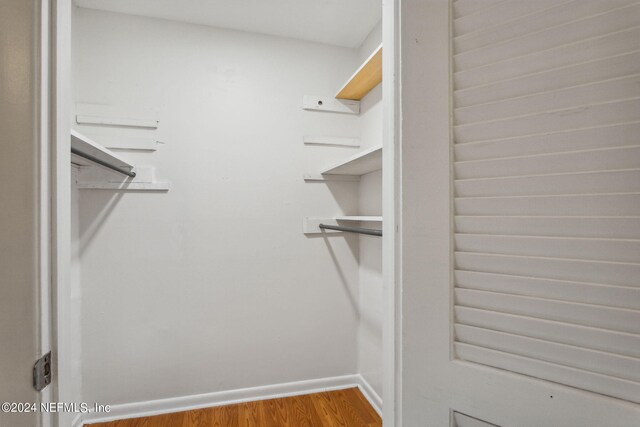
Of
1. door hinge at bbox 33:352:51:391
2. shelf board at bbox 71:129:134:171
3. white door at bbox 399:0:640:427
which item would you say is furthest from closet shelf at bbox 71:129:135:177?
white door at bbox 399:0:640:427

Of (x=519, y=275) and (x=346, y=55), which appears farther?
(x=346, y=55)

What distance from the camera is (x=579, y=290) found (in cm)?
50

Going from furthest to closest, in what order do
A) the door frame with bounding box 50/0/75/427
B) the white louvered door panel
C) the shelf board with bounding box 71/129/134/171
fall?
the shelf board with bounding box 71/129/134/171, the door frame with bounding box 50/0/75/427, the white louvered door panel

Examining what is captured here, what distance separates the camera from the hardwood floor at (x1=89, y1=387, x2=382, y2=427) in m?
1.61

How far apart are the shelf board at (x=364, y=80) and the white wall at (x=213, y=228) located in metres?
0.16

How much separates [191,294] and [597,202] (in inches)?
75.9

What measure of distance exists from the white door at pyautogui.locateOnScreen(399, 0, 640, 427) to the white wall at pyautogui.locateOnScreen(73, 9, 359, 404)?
1.36 meters

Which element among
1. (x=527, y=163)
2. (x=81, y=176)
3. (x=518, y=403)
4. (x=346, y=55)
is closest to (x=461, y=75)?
(x=527, y=163)

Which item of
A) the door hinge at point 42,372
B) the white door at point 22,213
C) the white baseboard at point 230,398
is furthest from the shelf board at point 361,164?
the white baseboard at point 230,398

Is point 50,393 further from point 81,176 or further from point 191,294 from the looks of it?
point 81,176

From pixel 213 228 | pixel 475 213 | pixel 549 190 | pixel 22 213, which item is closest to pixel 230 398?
pixel 213 228

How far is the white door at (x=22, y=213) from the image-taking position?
19.4 inches

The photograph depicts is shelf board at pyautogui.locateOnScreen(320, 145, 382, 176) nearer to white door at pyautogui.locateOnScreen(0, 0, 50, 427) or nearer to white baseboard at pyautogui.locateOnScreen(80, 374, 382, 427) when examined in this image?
white door at pyautogui.locateOnScreen(0, 0, 50, 427)

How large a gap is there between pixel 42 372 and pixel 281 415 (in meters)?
1.48
